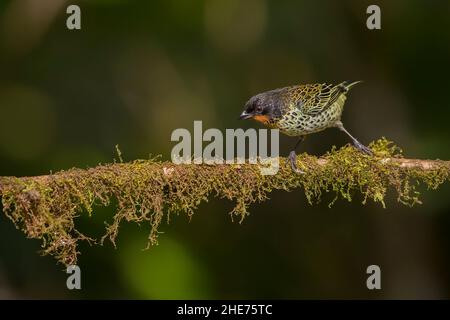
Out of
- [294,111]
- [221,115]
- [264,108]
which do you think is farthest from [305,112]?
[221,115]

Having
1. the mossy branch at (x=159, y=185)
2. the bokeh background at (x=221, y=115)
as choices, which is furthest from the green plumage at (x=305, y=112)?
the bokeh background at (x=221, y=115)

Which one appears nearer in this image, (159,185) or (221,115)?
(159,185)

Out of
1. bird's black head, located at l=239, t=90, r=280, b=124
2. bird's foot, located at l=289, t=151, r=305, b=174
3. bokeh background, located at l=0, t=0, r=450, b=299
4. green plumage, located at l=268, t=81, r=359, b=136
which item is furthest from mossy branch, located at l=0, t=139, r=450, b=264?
bokeh background, located at l=0, t=0, r=450, b=299

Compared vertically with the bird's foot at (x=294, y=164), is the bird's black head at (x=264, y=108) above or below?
above

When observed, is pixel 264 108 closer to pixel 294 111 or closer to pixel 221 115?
pixel 294 111

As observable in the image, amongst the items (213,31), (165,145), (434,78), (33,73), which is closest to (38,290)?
→ (165,145)

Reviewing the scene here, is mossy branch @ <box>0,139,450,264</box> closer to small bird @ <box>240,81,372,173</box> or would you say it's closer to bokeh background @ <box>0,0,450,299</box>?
small bird @ <box>240,81,372,173</box>

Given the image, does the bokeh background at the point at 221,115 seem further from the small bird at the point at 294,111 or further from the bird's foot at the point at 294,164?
the bird's foot at the point at 294,164
